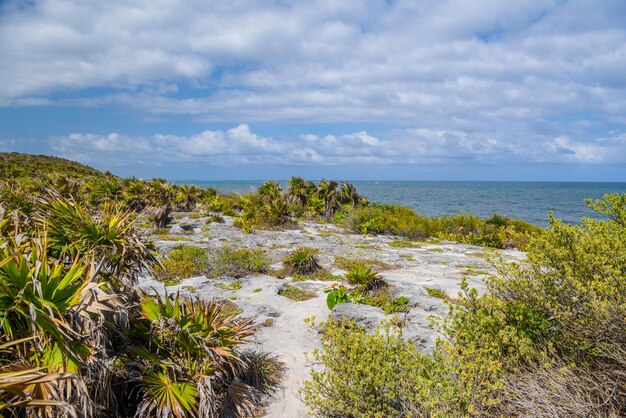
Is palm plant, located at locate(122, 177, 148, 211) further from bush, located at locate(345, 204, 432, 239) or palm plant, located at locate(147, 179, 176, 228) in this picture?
bush, located at locate(345, 204, 432, 239)

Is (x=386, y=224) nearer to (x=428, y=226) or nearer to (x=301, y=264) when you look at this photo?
(x=428, y=226)

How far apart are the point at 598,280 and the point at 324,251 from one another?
11.0m

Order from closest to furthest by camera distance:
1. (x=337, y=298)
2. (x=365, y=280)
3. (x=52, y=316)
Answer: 1. (x=52, y=316)
2. (x=337, y=298)
3. (x=365, y=280)

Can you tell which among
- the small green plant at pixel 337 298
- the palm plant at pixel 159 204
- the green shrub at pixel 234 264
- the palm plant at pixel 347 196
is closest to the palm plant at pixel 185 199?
the palm plant at pixel 159 204

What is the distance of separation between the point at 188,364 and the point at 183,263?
23.4 ft

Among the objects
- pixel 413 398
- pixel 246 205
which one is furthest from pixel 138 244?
pixel 246 205

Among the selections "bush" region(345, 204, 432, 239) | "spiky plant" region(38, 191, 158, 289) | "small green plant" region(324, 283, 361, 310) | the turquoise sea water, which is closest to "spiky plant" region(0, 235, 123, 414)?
"spiky plant" region(38, 191, 158, 289)

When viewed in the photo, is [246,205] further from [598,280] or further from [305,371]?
[598,280]

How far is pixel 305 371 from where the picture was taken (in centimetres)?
633

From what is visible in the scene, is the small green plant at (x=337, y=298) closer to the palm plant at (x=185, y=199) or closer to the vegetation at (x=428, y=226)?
the vegetation at (x=428, y=226)

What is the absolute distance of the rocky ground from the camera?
682 cm

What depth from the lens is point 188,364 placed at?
4727mm

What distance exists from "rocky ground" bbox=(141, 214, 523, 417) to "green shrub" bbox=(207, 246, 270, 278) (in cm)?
53

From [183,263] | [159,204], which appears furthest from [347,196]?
[183,263]
